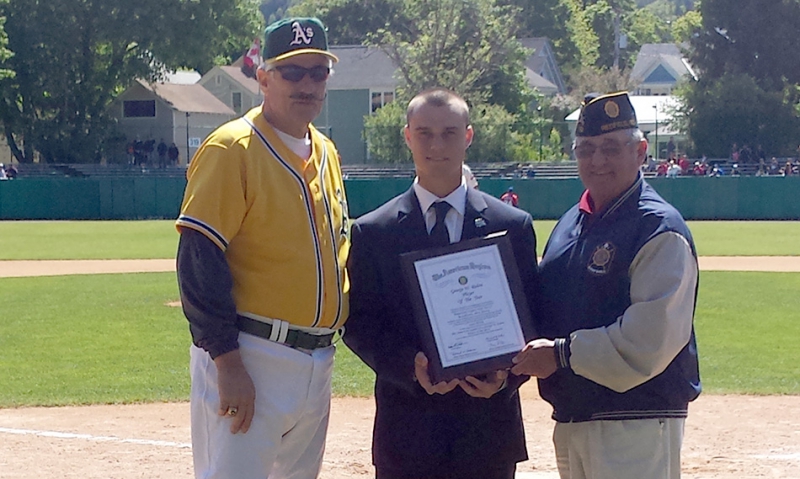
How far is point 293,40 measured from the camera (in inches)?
156

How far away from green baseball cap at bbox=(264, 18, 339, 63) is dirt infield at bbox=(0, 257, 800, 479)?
3.35 metres

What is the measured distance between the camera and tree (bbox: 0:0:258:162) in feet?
169

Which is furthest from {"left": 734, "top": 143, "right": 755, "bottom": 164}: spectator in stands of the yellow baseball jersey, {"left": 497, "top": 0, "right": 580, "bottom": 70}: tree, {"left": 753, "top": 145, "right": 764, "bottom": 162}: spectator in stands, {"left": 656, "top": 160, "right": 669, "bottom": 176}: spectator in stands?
{"left": 497, "top": 0, "right": 580, "bottom": 70}: tree

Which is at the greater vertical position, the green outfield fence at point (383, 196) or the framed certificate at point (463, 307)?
the framed certificate at point (463, 307)

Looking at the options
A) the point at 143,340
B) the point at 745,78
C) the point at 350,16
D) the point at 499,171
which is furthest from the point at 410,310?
the point at 350,16

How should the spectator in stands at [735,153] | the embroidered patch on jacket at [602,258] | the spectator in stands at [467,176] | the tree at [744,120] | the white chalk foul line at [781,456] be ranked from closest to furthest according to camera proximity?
1. the embroidered patch on jacket at [602,258]
2. the spectator in stands at [467,176]
3. the white chalk foul line at [781,456]
4. the spectator in stands at [735,153]
5. the tree at [744,120]

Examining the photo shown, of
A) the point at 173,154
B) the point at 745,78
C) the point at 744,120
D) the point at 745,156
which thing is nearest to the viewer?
the point at 745,156

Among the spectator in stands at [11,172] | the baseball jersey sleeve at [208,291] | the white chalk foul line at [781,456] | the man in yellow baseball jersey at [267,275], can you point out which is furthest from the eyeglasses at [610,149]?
the spectator in stands at [11,172]

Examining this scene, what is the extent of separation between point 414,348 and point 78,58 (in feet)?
172

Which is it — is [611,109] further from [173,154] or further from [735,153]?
[173,154]

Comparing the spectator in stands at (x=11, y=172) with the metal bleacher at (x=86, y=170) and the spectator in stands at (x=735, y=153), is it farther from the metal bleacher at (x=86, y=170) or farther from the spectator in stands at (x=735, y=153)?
the spectator in stands at (x=735, y=153)

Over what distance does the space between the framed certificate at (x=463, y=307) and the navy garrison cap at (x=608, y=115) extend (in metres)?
0.55

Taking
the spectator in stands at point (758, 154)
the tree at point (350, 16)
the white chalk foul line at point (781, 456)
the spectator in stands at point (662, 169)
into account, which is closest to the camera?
the white chalk foul line at point (781, 456)

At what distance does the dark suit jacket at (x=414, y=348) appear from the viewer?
3.92 meters
